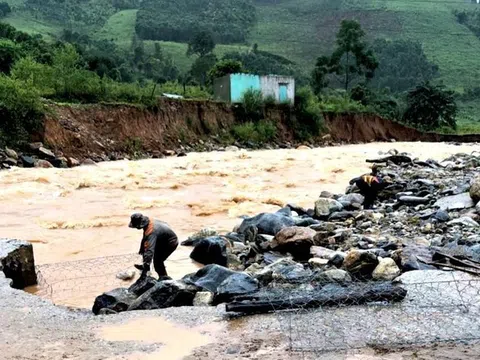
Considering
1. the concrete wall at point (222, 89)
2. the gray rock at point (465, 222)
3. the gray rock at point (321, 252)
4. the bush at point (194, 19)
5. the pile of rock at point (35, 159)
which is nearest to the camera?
the gray rock at point (321, 252)

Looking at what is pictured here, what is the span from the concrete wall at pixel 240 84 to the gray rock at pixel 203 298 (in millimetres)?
31028

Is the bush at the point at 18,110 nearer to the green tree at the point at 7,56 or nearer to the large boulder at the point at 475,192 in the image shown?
the green tree at the point at 7,56

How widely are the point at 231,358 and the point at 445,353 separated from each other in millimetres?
1606

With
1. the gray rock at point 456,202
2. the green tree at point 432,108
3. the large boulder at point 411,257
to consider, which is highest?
the large boulder at point 411,257

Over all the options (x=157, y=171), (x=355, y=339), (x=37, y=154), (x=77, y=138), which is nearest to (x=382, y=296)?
(x=355, y=339)

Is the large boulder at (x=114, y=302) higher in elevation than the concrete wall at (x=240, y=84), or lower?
higher

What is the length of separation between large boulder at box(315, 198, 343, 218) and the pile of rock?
13094 mm

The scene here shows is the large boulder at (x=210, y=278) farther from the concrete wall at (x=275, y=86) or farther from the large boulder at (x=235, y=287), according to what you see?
the concrete wall at (x=275, y=86)

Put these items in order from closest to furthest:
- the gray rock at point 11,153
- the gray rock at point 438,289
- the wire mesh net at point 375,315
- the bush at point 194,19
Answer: the wire mesh net at point 375,315 < the gray rock at point 438,289 < the gray rock at point 11,153 < the bush at point 194,19

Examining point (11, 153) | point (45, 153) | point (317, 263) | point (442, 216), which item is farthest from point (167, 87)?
point (317, 263)

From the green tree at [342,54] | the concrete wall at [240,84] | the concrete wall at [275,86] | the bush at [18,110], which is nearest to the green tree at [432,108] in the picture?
the green tree at [342,54]

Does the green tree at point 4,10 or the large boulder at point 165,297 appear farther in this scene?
the green tree at point 4,10

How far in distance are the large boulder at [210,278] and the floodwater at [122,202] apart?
1230 mm

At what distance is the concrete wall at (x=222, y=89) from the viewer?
36.8 meters
